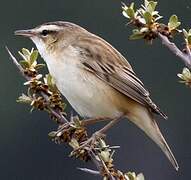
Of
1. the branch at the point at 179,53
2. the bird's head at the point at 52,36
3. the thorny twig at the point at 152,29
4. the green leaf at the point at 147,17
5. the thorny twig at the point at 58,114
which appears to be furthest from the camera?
the bird's head at the point at 52,36

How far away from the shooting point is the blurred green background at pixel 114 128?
14.4 metres

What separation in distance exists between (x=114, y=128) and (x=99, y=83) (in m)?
9.06

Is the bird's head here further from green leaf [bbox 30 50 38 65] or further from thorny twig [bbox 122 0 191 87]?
thorny twig [bbox 122 0 191 87]

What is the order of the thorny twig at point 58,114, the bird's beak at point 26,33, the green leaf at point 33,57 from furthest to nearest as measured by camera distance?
the bird's beak at point 26,33 < the green leaf at point 33,57 < the thorny twig at point 58,114

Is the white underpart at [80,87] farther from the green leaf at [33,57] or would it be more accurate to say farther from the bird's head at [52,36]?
the green leaf at [33,57]

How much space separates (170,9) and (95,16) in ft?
6.71

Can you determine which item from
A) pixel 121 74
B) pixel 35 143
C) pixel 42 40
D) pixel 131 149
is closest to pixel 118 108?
pixel 121 74

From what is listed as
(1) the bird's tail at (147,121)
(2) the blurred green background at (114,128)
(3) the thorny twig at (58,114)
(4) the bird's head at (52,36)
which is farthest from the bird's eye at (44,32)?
(2) the blurred green background at (114,128)

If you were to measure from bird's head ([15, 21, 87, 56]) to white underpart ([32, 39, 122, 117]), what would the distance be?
15 cm

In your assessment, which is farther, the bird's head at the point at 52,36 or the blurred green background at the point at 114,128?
the blurred green background at the point at 114,128

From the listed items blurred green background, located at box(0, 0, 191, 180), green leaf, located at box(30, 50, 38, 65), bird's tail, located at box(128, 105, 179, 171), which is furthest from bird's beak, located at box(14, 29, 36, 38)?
blurred green background, located at box(0, 0, 191, 180)

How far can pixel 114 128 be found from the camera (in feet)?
48.7

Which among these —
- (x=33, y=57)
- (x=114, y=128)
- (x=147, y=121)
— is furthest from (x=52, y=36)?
(x=114, y=128)

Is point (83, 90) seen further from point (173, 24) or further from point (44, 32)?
point (173, 24)
